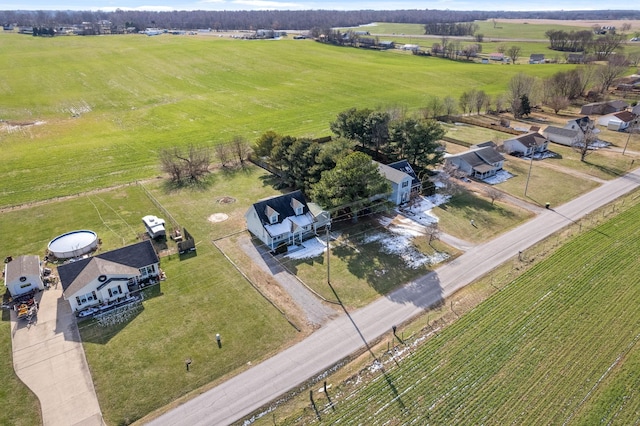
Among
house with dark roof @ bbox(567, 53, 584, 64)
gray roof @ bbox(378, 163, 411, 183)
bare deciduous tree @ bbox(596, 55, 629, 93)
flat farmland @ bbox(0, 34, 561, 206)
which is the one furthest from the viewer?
house with dark roof @ bbox(567, 53, 584, 64)

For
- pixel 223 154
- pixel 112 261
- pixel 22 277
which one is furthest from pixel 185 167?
pixel 22 277

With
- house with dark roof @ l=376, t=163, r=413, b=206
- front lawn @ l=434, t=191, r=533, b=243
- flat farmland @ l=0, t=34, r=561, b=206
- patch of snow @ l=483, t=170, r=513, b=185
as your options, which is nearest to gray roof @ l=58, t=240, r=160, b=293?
flat farmland @ l=0, t=34, r=561, b=206

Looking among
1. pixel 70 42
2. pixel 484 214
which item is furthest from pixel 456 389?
pixel 70 42

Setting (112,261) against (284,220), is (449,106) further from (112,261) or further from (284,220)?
(112,261)

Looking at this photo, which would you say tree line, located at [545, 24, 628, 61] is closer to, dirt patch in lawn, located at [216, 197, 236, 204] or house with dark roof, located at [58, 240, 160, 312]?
dirt patch in lawn, located at [216, 197, 236, 204]

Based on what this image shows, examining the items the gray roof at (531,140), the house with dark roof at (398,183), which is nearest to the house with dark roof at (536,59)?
the gray roof at (531,140)
